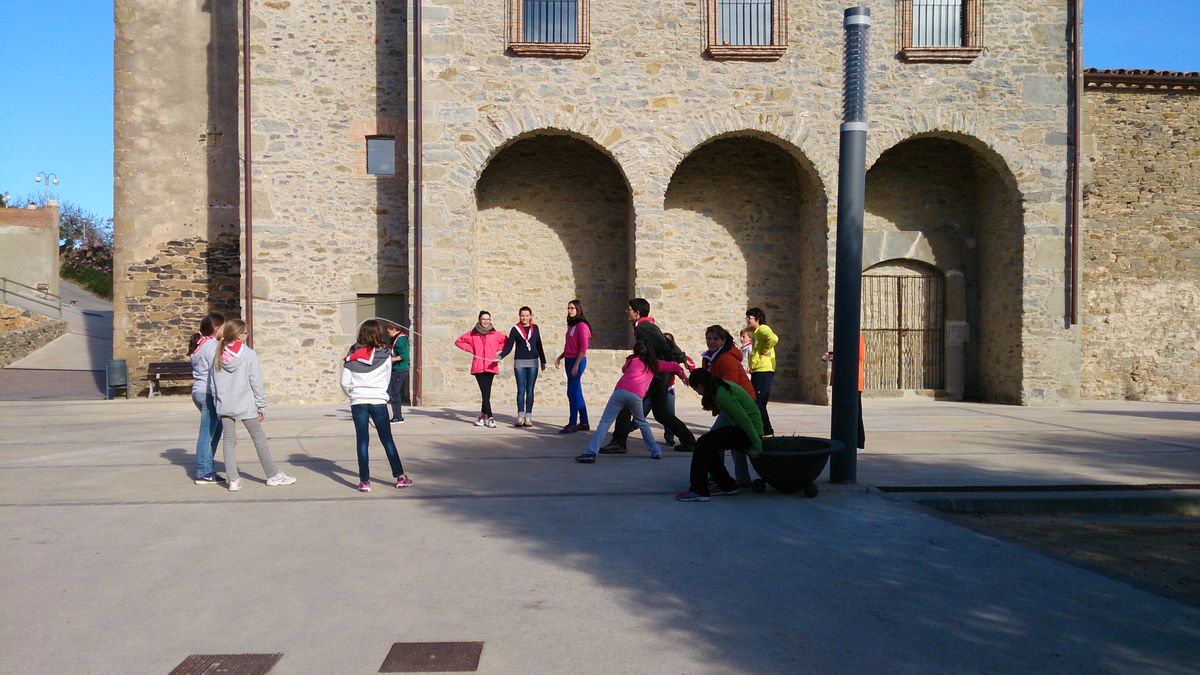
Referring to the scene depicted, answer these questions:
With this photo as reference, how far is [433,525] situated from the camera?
19.4ft

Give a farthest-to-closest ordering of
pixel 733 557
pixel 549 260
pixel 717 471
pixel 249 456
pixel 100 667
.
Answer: pixel 549 260
pixel 249 456
pixel 717 471
pixel 733 557
pixel 100 667

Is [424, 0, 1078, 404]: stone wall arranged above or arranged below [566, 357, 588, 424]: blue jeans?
above

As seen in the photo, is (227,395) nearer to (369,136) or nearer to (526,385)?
(526,385)

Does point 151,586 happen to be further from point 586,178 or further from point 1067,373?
point 1067,373

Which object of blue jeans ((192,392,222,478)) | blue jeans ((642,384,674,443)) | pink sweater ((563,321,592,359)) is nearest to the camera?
blue jeans ((192,392,222,478))

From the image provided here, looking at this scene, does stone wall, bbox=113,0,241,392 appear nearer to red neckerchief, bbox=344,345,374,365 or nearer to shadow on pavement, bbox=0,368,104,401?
shadow on pavement, bbox=0,368,104,401

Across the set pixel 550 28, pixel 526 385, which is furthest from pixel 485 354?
pixel 550 28

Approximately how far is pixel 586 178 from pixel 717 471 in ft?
34.9

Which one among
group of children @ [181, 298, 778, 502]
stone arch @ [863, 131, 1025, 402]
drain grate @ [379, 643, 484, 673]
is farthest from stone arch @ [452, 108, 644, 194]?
drain grate @ [379, 643, 484, 673]

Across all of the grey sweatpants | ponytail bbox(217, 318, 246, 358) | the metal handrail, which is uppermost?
the metal handrail

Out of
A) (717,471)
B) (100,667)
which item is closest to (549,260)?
(717,471)

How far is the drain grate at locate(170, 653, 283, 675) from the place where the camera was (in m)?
3.47

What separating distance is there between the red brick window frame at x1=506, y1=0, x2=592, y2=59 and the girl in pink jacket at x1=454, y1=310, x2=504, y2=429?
5.36 m

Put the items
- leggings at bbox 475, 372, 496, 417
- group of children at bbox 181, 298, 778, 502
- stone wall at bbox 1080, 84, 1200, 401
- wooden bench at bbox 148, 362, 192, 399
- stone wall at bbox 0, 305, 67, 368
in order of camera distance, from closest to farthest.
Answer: group of children at bbox 181, 298, 778, 502
leggings at bbox 475, 372, 496, 417
stone wall at bbox 1080, 84, 1200, 401
wooden bench at bbox 148, 362, 192, 399
stone wall at bbox 0, 305, 67, 368
